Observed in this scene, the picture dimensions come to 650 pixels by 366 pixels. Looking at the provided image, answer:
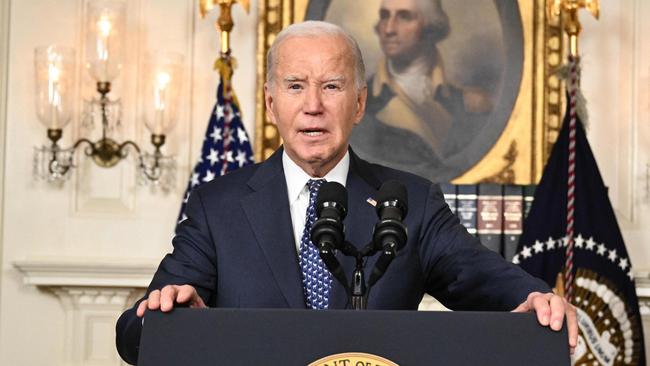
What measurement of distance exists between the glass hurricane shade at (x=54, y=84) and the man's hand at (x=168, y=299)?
444 cm

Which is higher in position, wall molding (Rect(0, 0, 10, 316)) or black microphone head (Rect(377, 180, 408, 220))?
wall molding (Rect(0, 0, 10, 316))

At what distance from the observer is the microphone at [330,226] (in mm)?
2344

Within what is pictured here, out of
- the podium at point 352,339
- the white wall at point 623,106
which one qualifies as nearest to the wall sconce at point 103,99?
the white wall at point 623,106

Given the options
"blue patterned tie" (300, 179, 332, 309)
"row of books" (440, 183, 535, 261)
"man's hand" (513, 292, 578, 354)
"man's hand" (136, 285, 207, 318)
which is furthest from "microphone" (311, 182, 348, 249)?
"row of books" (440, 183, 535, 261)

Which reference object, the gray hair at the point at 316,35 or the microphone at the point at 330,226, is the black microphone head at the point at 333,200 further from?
the gray hair at the point at 316,35

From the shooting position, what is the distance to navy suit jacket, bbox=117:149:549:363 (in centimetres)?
289

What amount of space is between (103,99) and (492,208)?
2.33 m

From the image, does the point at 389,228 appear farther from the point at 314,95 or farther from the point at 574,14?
the point at 574,14

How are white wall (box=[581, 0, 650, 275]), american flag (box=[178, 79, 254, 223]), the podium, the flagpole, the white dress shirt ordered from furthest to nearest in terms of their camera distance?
white wall (box=[581, 0, 650, 275]) → american flag (box=[178, 79, 254, 223]) → the flagpole → the white dress shirt → the podium

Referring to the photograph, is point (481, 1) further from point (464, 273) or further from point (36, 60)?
point (464, 273)

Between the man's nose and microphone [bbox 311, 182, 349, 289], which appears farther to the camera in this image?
the man's nose

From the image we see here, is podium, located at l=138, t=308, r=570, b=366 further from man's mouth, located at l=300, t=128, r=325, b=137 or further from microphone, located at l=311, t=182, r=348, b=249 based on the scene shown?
man's mouth, located at l=300, t=128, r=325, b=137

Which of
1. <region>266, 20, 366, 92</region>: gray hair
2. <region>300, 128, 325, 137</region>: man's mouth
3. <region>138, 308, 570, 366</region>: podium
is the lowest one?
<region>138, 308, 570, 366</region>: podium

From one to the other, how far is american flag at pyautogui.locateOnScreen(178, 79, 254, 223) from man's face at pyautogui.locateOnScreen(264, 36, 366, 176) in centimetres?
361
